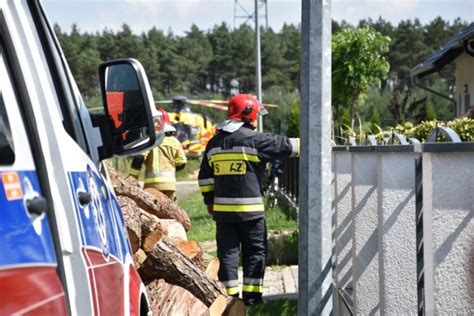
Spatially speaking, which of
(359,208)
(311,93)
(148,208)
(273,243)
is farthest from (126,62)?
(273,243)

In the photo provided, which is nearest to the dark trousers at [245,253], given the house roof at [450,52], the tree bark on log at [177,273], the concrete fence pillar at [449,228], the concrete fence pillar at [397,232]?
the tree bark on log at [177,273]

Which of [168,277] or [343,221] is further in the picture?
[168,277]

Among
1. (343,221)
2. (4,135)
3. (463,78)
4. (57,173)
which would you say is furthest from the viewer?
(463,78)

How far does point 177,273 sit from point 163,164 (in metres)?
4.73

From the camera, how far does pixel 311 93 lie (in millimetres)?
4754

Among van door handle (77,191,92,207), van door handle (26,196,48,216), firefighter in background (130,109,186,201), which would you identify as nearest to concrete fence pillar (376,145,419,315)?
van door handle (77,191,92,207)

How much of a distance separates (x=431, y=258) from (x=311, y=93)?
Result: 1.49 metres

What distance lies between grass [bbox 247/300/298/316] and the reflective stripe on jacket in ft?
2.58

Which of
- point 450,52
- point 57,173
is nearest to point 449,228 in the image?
point 57,173

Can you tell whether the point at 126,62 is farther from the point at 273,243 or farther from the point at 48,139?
the point at 273,243

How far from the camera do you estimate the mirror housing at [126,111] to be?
128 inches

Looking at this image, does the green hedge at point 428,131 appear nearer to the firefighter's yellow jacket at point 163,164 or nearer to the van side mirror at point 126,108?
the van side mirror at point 126,108

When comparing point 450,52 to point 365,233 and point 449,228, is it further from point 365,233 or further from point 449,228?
point 449,228

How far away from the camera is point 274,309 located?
8094 mm
